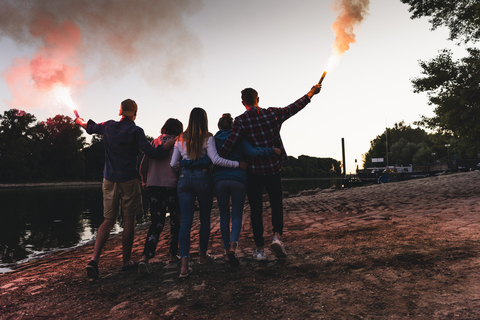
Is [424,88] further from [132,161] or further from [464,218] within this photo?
[132,161]

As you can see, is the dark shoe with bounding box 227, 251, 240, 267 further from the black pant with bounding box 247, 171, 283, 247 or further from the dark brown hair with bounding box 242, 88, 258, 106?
the dark brown hair with bounding box 242, 88, 258, 106

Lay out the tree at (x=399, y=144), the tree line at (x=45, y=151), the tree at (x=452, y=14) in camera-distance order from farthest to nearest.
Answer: the tree at (x=399, y=144)
the tree line at (x=45, y=151)
the tree at (x=452, y=14)

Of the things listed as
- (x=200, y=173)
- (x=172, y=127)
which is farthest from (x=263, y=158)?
(x=172, y=127)

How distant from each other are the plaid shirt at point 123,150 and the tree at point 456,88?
14.3 metres

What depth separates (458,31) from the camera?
12.7m

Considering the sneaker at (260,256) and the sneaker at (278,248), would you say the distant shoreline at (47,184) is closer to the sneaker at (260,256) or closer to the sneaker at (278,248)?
the sneaker at (260,256)

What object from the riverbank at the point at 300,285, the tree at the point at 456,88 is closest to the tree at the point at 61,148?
the tree at the point at 456,88

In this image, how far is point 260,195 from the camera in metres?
3.96

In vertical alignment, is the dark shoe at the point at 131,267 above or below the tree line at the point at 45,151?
below

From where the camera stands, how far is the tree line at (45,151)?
212 feet

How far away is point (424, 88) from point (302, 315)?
51.0 ft

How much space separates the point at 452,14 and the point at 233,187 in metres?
13.3

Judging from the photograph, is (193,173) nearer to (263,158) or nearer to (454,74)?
(263,158)

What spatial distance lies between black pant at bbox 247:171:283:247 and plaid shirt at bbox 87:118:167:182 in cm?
122
